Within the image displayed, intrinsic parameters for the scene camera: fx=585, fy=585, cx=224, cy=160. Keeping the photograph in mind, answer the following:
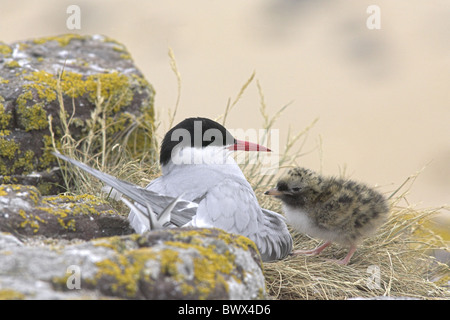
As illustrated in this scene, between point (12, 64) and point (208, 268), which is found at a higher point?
point (12, 64)

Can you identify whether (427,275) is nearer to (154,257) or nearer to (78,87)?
(154,257)

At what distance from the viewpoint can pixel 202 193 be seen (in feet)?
11.7

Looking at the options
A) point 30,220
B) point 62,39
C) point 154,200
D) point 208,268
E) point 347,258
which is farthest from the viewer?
point 62,39

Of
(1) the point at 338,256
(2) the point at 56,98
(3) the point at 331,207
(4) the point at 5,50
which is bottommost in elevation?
(1) the point at 338,256

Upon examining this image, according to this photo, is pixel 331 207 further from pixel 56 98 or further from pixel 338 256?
pixel 56 98

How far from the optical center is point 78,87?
528cm

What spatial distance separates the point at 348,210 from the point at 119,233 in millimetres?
1493

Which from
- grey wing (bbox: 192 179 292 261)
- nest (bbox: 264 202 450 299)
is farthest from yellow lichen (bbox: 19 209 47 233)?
nest (bbox: 264 202 450 299)

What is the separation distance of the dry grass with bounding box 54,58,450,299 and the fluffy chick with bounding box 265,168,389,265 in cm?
21

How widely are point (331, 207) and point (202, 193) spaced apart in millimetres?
903

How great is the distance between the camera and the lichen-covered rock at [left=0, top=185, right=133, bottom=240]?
10.0ft

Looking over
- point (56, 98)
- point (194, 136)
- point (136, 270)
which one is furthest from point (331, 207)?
point (56, 98)

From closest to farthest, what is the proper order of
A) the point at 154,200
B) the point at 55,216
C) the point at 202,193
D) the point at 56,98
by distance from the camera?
the point at 55,216 < the point at 154,200 < the point at 202,193 < the point at 56,98

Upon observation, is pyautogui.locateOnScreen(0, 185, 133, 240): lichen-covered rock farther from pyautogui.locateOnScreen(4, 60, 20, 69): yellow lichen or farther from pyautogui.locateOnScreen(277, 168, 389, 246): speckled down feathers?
pyautogui.locateOnScreen(4, 60, 20, 69): yellow lichen
